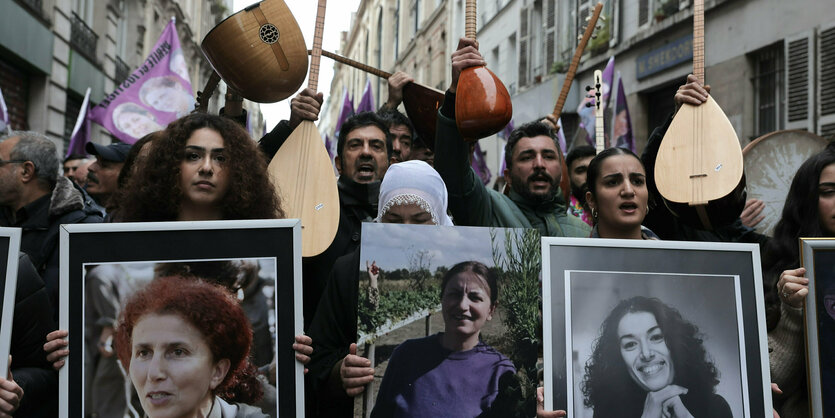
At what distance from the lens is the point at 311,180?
11.4 feet

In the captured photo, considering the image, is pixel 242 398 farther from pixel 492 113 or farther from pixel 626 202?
pixel 626 202

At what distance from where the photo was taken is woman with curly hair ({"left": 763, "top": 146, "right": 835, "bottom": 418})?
2.55 m

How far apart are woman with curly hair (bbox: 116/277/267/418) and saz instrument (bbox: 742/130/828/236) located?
10.7 ft

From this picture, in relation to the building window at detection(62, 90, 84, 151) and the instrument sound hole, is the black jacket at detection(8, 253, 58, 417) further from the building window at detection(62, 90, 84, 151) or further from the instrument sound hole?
the building window at detection(62, 90, 84, 151)

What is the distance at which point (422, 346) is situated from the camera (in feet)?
7.23

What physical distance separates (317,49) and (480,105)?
1052 millimetres

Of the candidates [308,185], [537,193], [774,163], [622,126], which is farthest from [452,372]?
[622,126]

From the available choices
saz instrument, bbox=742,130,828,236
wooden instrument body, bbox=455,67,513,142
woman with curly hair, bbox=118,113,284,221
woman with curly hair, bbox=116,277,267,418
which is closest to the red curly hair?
Answer: woman with curly hair, bbox=116,277,267,418

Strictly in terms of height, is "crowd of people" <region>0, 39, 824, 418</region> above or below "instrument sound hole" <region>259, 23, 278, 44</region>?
below

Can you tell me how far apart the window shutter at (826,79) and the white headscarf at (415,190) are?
8328 mm

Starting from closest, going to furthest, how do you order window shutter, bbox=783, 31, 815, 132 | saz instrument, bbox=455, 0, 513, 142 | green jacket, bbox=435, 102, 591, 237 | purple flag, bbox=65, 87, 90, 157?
saz instrument, bbox=455, 0, 513, 142
green jacket, bbox=435, 102, 591, 237
purple flag, bbox=65, 87, 90, 157
window shutter, bbox=783, 31, 815, 132

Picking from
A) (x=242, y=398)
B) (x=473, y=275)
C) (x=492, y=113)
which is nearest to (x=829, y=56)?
(x=492, y=113)

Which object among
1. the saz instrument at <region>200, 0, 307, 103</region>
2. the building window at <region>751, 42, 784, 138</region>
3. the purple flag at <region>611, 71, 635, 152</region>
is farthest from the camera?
the building window at <region>751, 42, 784, 138</region>

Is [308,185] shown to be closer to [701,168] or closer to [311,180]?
[311,180]
